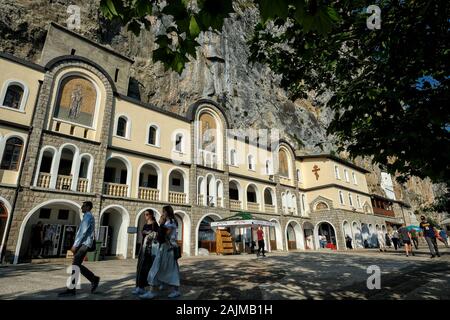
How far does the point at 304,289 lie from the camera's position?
5629 millimetres

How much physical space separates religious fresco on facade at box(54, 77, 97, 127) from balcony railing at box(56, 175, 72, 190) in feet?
11.7

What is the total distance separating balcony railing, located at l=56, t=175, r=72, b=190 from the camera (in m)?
14.6

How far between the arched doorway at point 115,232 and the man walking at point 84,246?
1117 centimetres

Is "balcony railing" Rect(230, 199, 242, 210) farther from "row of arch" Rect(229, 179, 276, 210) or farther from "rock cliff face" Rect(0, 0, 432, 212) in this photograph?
"rock cliff face" Rect(0, 0, 432, 212)

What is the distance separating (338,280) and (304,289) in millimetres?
1575

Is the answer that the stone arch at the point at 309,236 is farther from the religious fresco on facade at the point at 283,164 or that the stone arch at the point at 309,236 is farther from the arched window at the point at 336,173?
the arched window at the point at 336,173

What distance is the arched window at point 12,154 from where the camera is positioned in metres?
13.2

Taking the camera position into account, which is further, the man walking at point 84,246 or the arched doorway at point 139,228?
the arched doorway at point 139,228

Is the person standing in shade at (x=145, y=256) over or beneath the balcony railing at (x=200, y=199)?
beneath

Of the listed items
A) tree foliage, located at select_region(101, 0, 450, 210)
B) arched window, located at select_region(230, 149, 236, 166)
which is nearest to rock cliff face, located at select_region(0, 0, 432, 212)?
arched window, located at select_region(230, 149, 236, 166)

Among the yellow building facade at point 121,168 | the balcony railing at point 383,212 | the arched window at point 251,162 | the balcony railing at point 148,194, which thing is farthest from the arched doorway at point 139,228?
the balcony railing at point 383,212

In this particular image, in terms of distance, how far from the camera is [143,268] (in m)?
5.18

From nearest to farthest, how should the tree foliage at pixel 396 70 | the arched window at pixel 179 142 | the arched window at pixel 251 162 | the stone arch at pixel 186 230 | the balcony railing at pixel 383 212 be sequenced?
the tree foliage at pixel 396 70 → the stone arch at pixel 186 230 → the arched window at pixel 179 142 → the arched window at pixel 251 162 → the balcony railing at pixel 383 212

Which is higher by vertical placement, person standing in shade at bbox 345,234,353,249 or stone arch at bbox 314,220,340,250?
stone arch at bbox 314,220,340,250
